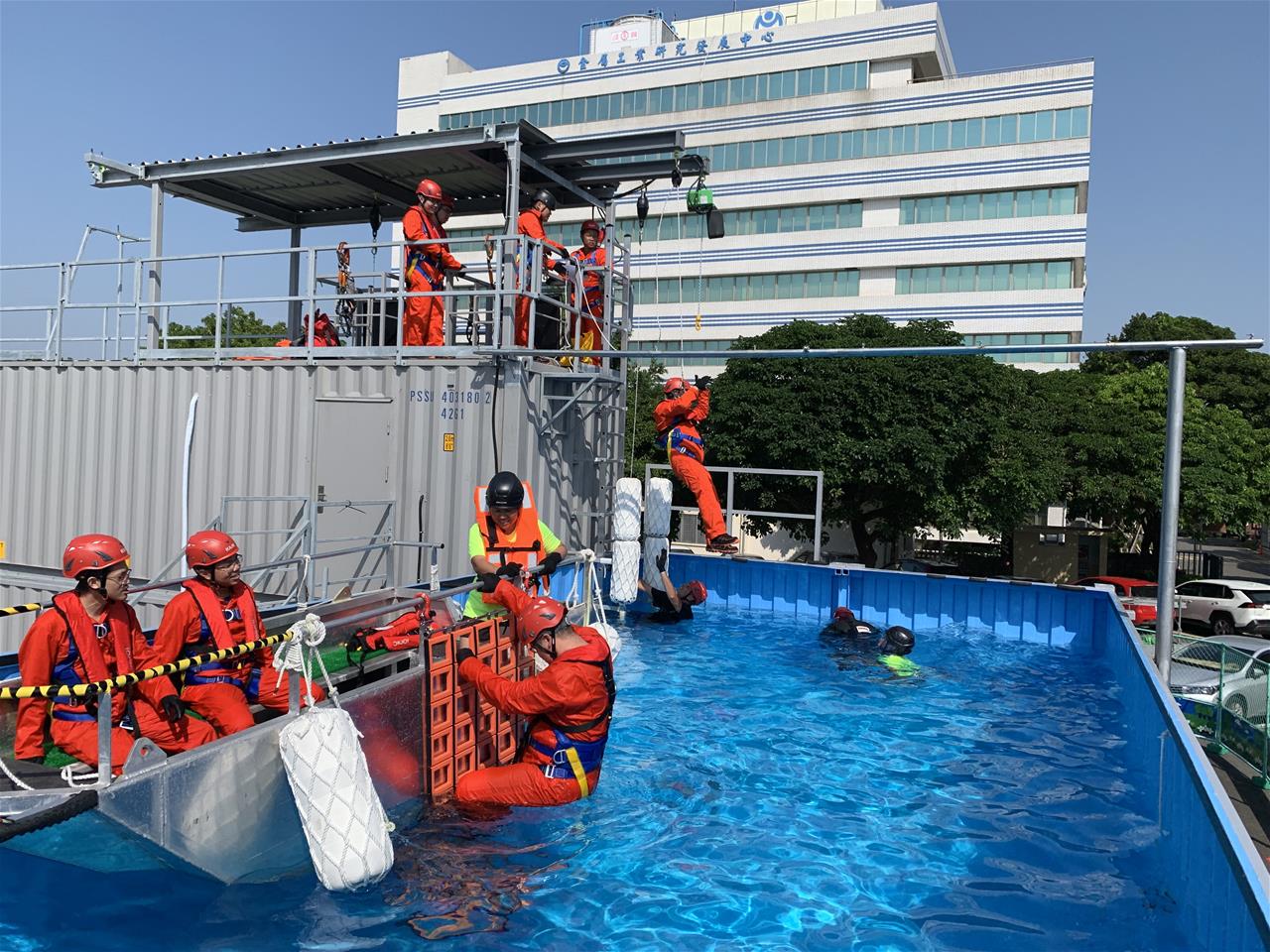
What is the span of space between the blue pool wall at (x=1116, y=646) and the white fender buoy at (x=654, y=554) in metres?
1.70

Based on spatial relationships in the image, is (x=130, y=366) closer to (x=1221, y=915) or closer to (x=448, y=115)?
(x=1221, y=915)

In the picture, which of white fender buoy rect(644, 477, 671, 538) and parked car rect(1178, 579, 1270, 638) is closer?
white fender buoy rect(644, 477, 671, 538)

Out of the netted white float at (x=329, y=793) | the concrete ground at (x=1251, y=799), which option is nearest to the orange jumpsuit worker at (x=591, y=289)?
the netted white float at (x=329, y=793)

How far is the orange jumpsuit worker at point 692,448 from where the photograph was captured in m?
12.4

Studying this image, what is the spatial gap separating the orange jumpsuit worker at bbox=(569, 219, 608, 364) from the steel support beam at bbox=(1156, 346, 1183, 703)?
24.9 ft

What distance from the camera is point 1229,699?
12.2 metres

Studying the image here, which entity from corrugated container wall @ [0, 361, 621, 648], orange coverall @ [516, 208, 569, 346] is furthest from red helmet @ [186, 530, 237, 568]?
orange coverall @ [516, 208, 569, 346]

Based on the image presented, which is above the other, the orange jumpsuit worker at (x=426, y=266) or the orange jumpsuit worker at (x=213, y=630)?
the orange jumpsuit worker at (x=426, y=266)

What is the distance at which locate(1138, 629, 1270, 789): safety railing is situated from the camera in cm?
1116

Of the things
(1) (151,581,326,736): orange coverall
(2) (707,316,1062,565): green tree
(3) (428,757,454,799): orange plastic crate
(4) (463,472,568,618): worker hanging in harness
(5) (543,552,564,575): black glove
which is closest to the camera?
(1) (151,581,326,736): orange coverall

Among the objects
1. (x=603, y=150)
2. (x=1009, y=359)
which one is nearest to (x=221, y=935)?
(x=603, y=150)

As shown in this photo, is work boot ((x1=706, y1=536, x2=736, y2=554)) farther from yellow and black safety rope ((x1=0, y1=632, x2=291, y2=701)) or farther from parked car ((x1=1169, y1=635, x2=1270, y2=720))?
yellow and black safety rope ((x1=0, y1=632, x2=291, y2=701))

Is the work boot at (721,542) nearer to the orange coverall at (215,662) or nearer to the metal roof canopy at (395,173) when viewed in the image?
the metal roof canopy at (395,173)

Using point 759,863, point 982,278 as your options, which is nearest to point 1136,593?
point 982,278
